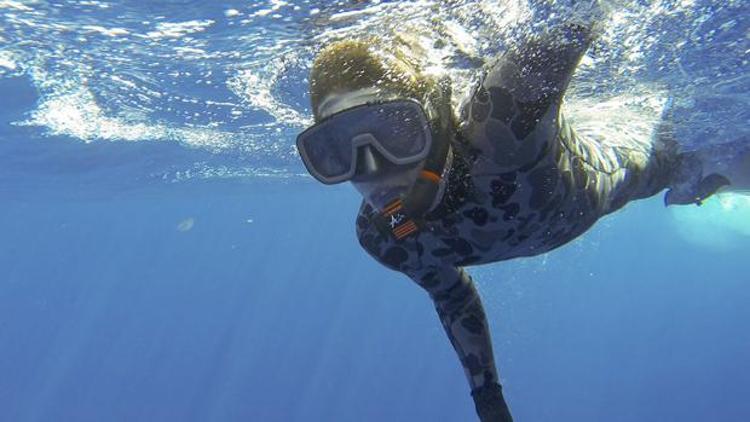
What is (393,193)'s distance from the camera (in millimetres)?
3086

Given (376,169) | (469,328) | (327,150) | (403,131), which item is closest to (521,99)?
(403,131)

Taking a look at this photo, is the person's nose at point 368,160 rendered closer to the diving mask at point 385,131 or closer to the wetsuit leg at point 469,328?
the diving mask at point 385,131

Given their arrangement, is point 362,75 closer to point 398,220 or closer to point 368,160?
point 368,160

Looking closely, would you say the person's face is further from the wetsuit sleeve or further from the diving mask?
the wetsuit sleeve

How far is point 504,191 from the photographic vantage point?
3367 mm

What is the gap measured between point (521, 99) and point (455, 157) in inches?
20.6

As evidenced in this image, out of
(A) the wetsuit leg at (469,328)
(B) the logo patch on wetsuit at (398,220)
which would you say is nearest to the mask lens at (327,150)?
(B) the logo patch on wetsuit at (398,220)

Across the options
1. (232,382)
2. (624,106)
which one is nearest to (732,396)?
(232,382)

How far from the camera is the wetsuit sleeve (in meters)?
2.85

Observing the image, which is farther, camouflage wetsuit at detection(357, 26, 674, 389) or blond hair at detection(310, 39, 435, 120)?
blond hair at detection(310, 39, 435, 120)

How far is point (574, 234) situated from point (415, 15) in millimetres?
3202

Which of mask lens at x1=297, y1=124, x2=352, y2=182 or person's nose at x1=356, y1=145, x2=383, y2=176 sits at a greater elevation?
mask lens at x1=297, y1=124, x2=352, y2=182

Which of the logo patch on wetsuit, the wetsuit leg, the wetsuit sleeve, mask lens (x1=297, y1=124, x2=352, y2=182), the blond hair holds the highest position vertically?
the blond hair

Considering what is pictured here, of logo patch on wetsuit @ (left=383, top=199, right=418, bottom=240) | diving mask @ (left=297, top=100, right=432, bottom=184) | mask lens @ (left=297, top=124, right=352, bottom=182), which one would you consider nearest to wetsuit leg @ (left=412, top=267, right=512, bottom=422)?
logo patch on wetsuit @ (left=383, top=199, right=418, bottom=240)
